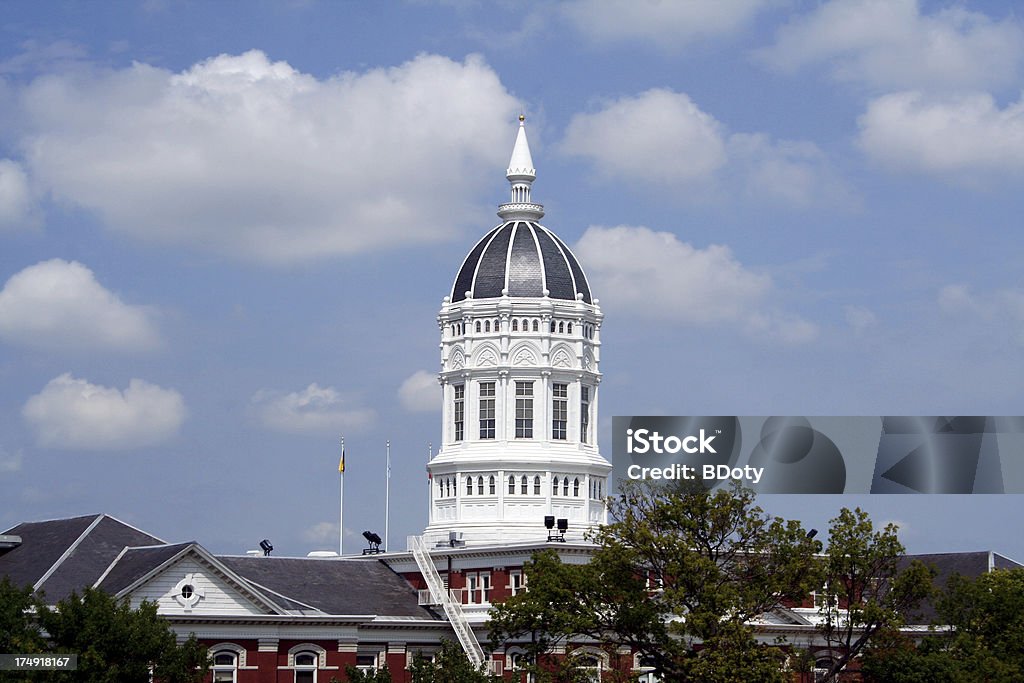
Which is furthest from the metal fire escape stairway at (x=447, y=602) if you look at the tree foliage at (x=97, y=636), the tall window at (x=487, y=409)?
the tree foliage at (x=97, y=636)

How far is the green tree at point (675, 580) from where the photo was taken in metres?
95.2

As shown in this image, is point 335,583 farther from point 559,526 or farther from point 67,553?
point 67,553

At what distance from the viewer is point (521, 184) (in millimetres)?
134500

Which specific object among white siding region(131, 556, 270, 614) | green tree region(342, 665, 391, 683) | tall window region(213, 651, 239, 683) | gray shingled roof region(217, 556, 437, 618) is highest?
gray shingled roof region(217, 556, 437, 618)

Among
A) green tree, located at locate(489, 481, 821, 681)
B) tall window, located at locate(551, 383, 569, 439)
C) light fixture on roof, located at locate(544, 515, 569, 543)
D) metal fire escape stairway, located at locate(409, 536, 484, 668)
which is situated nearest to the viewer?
green tree, located at locate(489, 481, 821, 681)

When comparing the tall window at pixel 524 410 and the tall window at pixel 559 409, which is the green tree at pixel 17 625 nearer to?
the tall window at pixel 524 410

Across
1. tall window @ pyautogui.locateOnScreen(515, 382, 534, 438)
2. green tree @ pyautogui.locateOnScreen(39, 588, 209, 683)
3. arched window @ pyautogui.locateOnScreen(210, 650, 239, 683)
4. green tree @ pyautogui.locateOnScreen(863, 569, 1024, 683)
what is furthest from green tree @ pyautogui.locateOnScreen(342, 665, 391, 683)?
tall window @ pyautogui.locateOnScreen(515, 382, 534, 438)

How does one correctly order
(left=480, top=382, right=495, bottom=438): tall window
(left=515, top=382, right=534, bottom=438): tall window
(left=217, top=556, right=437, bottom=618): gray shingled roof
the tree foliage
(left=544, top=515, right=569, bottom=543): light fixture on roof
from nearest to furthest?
the tree foliage < (left=544, top=515, right=569, bottom=543): light fixture on roof < (left=217, top=556, right=437, bottom=618): gray shingled roof < (left=515, top=382, right=534, bottom=438): tall window < (left=480, top=382, right=495, bottom=438): tall window

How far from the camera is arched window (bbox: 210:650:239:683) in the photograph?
106500 mm

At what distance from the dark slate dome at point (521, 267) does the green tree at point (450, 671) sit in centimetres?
3268

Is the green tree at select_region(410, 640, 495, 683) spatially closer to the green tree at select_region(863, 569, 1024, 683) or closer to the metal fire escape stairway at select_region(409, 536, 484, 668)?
the metal fire escape stairway at select_region(409, 536, 484, 668)

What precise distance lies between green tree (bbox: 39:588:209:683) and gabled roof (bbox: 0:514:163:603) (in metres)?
9.25

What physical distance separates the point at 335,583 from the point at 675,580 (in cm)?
3205

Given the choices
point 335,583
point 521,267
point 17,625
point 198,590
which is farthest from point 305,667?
point 521,267
